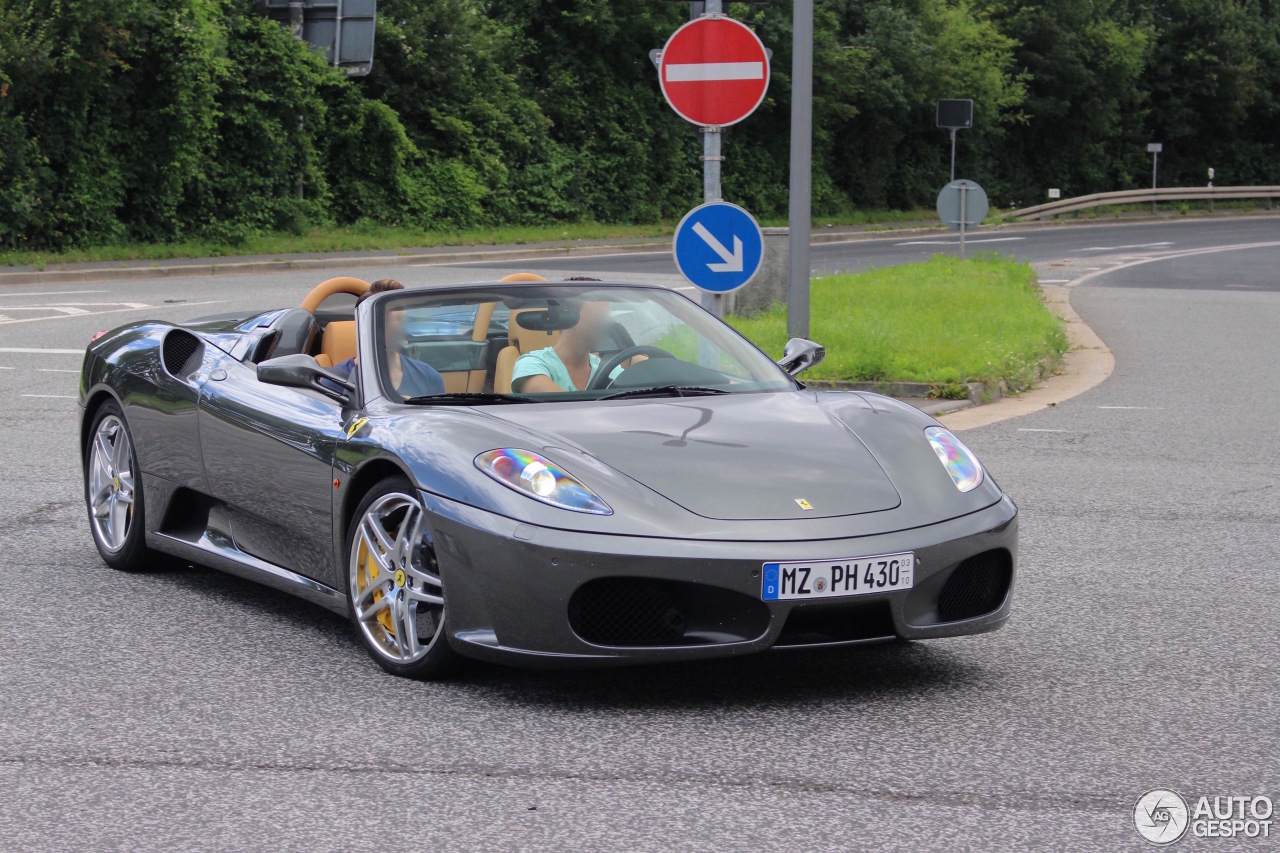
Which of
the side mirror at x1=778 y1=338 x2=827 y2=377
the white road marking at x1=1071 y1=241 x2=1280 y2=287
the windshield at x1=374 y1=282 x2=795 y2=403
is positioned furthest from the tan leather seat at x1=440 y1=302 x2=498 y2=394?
the white road marking at x1=1071 y1=241 x2=1280 y2=287

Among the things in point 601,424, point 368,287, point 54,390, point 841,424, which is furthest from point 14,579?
point 54,390

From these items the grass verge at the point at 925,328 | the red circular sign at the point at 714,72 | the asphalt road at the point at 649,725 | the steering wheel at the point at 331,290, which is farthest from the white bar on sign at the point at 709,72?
the asphalt road at the point at 649,725

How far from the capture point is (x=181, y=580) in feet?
21.5

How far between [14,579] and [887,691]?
11.4 ft

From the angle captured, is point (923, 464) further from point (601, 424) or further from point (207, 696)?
point (207, 696)

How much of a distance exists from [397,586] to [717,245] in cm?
550

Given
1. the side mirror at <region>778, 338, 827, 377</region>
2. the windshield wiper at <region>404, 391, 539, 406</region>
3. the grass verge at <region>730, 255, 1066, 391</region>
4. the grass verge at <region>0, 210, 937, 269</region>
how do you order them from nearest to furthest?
the windshield wiper at <region>404, 391, 539, 406</region>
the side mirror at <region>778, 338, 827, 377</region>
the grass verge at <region>730, 255, 1066, 391</region>
the grass verge at <region>0, 210, 937, 269</region>

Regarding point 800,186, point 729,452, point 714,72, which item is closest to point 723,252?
point 714,72

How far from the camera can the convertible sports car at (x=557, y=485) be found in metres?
4.52

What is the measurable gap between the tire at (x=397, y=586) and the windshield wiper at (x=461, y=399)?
15.0 inches

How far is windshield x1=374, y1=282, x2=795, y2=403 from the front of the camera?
5.57m

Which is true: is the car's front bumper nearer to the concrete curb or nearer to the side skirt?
the side skirt

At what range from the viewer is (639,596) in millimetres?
4562

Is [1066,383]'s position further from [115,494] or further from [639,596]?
[639,596]
